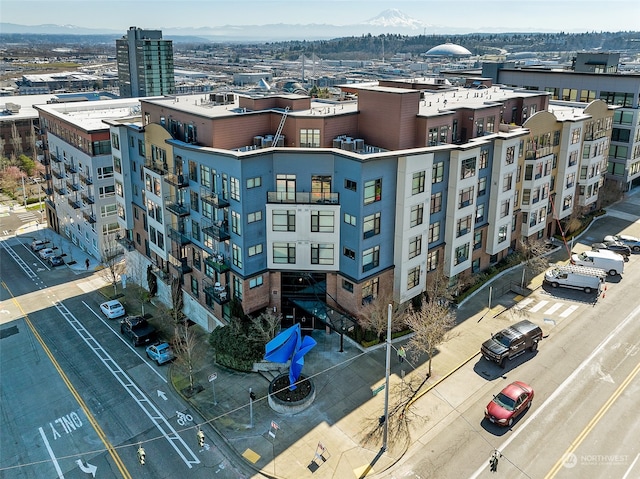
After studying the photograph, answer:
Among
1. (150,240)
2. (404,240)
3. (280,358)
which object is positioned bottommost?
(280,358)

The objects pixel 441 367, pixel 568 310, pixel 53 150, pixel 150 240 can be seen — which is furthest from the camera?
pixel 53 150

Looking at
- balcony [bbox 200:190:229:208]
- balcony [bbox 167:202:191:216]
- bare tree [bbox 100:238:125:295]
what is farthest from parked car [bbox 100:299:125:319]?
balcony [bbox 200:190:229:208]

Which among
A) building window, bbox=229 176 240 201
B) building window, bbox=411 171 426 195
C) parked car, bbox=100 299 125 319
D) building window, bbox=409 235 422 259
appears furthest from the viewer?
parked car, bbox=100 299 125 319

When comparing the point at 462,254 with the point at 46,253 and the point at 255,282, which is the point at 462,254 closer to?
Answer: the point at 255,282

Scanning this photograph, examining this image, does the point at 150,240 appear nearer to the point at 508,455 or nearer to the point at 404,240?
the point at 404,240

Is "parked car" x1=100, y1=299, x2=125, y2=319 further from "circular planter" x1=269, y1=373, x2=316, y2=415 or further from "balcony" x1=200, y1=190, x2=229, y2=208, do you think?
"circular planter" x1=269, y1=373, x2=316, y2=415

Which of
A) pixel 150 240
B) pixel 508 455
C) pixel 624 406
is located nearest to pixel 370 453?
pixel 508 455

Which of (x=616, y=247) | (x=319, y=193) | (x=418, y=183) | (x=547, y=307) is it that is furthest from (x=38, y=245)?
(x=616, y=247)

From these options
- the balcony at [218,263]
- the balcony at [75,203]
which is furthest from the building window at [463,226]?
the balcony at [75,203]
